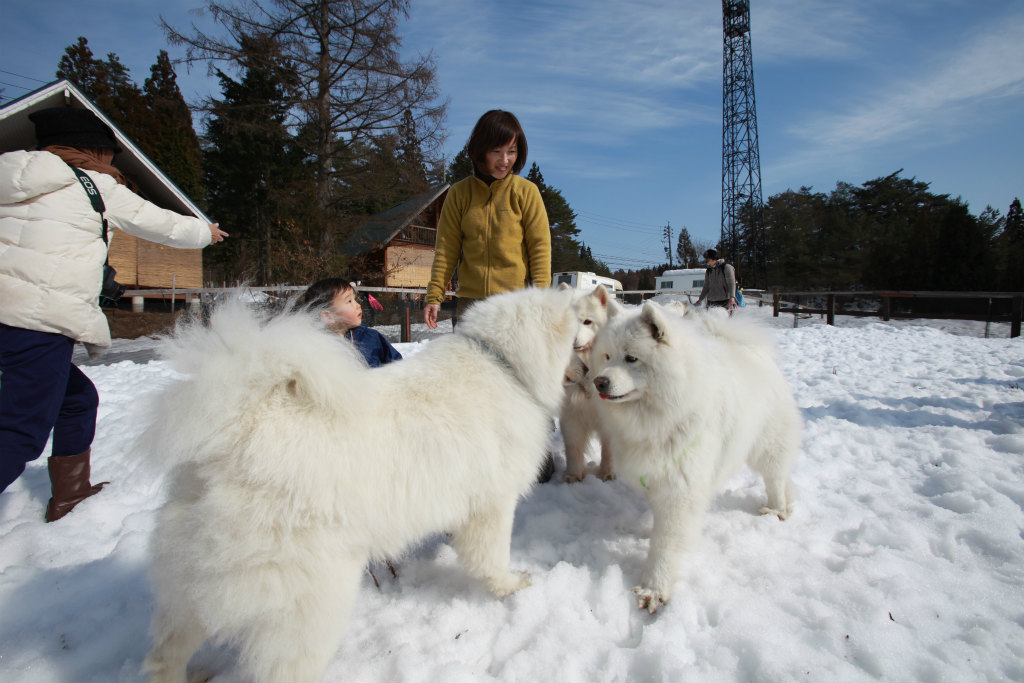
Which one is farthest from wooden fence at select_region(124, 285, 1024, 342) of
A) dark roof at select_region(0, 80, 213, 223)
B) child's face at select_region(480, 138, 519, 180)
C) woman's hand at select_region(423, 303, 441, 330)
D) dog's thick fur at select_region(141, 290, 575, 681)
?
dog's thick fur at select_region(141, 290, 575, 681)

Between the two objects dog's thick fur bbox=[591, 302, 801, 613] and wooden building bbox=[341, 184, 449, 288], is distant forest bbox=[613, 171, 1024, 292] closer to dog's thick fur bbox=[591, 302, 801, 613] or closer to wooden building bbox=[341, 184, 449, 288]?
wooden building bbox=[341, 184, 449, 288]

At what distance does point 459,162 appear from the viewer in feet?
108

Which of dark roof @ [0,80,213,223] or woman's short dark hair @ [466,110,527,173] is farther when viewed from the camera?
dark roof @ [0,80,213,223]

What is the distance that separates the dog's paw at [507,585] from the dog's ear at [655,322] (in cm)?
138

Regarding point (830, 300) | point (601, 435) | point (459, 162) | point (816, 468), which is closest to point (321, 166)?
point (601, 435)

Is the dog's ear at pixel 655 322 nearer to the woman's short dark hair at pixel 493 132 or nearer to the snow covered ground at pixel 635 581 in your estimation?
the snow covered ground at pixel 635 581

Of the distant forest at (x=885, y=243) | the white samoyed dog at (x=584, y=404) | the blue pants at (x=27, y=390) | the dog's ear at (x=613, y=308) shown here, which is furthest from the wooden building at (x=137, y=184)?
the distant forest at (x=885, y=243)

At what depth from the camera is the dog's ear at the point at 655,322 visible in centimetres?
224

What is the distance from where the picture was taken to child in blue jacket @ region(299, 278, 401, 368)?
304 centimetres

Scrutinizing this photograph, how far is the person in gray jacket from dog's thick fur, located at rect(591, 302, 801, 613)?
711 cm

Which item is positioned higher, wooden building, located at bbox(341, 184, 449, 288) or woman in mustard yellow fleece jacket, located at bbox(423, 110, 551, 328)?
wooden building, located at bbox(341, 184, 449, 288)

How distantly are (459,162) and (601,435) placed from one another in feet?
108

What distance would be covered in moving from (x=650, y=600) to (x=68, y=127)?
3822mm

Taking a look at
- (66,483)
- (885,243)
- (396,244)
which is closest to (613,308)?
(66,483)
